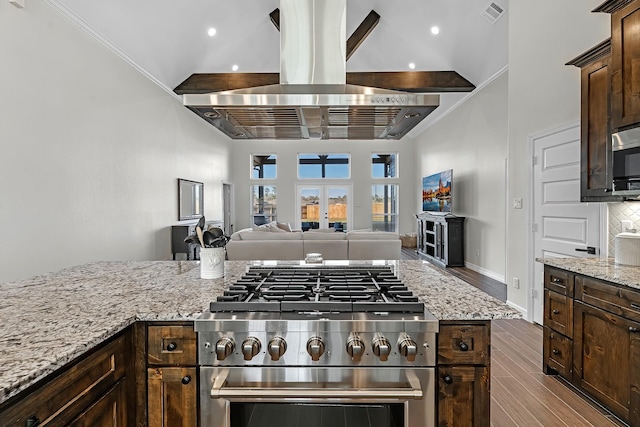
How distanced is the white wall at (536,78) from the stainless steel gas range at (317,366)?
3.07m

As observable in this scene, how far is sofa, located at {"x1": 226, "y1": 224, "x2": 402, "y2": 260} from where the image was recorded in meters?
5.01

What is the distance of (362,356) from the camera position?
1.21 m

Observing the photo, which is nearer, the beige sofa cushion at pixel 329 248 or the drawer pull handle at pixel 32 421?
the drawer pull handle at pixel 32 421

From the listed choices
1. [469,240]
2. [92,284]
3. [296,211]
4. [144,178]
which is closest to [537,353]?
[92,284]

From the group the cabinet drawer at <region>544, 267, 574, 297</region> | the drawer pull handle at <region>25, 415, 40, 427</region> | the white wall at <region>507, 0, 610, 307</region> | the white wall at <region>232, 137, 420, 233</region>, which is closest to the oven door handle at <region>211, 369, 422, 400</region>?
the drawer pull handle at <region>25, 415, 40, 427</region>

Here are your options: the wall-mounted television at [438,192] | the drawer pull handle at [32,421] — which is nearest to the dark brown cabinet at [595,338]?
the drawer pull handle at [32,421]

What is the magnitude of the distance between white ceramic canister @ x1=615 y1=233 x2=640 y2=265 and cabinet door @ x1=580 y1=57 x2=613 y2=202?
0.32 meters

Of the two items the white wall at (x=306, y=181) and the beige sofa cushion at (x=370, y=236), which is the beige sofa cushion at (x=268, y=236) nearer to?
the beige sofa cushion at (x=370, y=236)

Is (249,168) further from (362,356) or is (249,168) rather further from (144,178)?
→ (362,356)

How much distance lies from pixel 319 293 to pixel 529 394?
1.95 metres

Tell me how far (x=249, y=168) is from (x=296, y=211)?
6.38 ft

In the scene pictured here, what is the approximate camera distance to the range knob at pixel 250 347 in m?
1.18

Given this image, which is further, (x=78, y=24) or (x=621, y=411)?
(x=78, y=24)

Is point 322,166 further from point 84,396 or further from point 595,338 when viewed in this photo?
point 84,396
